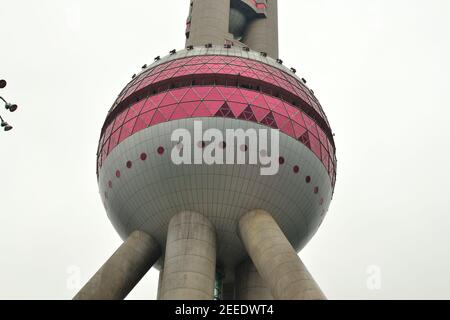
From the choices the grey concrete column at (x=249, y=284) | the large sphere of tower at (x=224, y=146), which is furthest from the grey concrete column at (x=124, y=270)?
the grey concrete column at (x=249, y=284)

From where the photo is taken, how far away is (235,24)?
1994 inches

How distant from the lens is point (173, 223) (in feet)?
100

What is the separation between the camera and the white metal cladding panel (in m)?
30.0

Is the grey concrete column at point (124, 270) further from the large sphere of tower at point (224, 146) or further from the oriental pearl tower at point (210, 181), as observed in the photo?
the large sphere of tower at point (224, 146)

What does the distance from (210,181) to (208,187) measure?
0.38 meters

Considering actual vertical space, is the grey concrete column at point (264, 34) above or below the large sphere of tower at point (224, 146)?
above

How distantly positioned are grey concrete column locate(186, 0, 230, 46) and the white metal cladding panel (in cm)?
1505

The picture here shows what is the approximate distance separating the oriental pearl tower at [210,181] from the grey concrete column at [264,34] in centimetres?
1268

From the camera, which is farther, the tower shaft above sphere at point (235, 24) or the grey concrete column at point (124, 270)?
the tower shaft above sphere at point (235, 24)

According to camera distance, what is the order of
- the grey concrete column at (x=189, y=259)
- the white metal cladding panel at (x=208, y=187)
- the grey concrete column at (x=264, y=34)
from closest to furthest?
1. the grey concrete column at (x=189, y=259)
2. the white metal cladding panel at (x=208, y=187)
3. the grey concrete column at (x=264, y=34)

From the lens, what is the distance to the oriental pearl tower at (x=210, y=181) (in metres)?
29.3

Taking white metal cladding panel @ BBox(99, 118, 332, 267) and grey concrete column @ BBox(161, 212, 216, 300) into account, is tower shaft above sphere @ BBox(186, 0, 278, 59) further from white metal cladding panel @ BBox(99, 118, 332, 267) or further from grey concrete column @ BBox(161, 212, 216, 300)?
grey concrete column @ BBox(161, 212, 216, 300)
